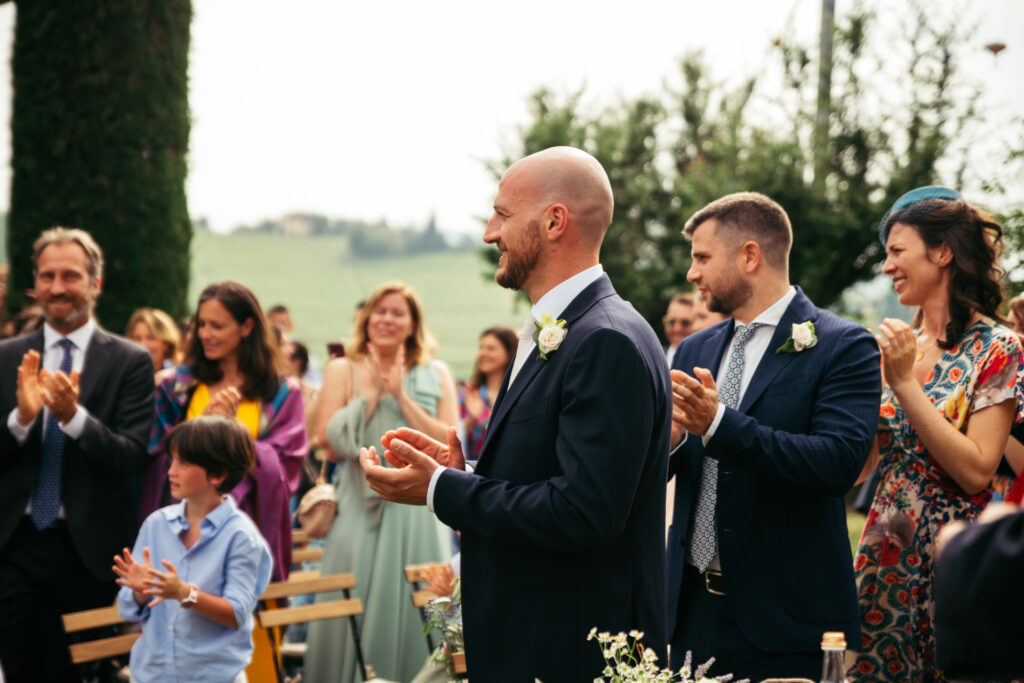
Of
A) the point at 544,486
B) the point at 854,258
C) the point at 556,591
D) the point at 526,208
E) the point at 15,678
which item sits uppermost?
the point at 854,258

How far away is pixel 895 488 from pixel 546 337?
1.81 meters

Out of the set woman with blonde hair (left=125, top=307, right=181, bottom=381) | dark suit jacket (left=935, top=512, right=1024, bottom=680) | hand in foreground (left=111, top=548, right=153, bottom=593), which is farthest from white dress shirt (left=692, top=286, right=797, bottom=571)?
woman with blonde hair (left=125, top=307, right=181, bottom=381)

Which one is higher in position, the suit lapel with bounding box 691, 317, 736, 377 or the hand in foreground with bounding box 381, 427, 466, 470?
the suit lapel with bounding box 691, 317, 736, 377

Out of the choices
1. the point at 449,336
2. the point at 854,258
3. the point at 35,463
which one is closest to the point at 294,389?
the point at 35,463

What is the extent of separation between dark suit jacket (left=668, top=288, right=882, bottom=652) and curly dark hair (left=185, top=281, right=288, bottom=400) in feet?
10.1

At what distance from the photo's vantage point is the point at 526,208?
2.76 metres

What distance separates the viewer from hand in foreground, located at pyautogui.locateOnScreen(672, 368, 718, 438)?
3.09 m

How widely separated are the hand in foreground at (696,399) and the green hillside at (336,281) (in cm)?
2090

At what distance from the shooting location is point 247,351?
5625 mm

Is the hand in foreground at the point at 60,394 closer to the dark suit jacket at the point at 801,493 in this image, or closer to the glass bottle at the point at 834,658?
the dark suit jacket at the point at 801,493

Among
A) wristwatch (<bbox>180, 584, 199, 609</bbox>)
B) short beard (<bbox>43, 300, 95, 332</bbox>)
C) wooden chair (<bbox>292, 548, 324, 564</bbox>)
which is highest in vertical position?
short beard (<bbox>43, 300, 95, 332</bbox>)

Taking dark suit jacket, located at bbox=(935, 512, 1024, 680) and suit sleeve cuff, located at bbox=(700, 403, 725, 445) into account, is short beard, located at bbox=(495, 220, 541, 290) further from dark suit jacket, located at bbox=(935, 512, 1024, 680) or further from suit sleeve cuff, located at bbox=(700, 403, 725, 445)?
dark suit jacket, located at bbox=(935, 512, 1024, 680)

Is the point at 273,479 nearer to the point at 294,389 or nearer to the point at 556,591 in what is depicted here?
the point at 294,389

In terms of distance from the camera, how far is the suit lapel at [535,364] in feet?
8.89
